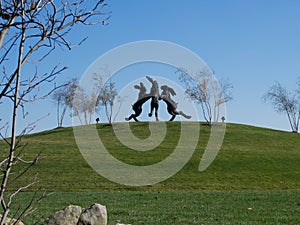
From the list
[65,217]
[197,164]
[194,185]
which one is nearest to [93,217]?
[65,217]

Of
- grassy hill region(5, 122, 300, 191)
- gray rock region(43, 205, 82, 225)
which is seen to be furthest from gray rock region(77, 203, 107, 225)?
grassy hill region(5, 122, 300, 191)

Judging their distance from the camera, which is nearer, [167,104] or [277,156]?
[277,156]

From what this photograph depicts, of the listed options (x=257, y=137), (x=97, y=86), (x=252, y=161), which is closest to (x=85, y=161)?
(x=252, y=161)

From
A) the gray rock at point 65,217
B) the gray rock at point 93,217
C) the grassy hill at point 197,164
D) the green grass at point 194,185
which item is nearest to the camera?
the gray rock at point 65,217

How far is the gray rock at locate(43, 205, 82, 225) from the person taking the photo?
690cm

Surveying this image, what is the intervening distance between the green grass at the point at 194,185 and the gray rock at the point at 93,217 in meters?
2.49

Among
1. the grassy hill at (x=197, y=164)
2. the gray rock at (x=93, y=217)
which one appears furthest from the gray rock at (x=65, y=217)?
the grassy hill at (x=197, y=164)

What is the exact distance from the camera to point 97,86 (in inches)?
2879

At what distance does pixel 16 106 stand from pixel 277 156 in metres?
42.3

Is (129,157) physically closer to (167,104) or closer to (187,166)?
(187,166)

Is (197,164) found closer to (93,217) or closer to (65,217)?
(93,217)

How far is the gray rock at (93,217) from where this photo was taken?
7.12 meters

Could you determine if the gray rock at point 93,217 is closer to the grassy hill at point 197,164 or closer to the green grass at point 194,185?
the green grass at point 194,185

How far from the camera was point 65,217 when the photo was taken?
277 inches
